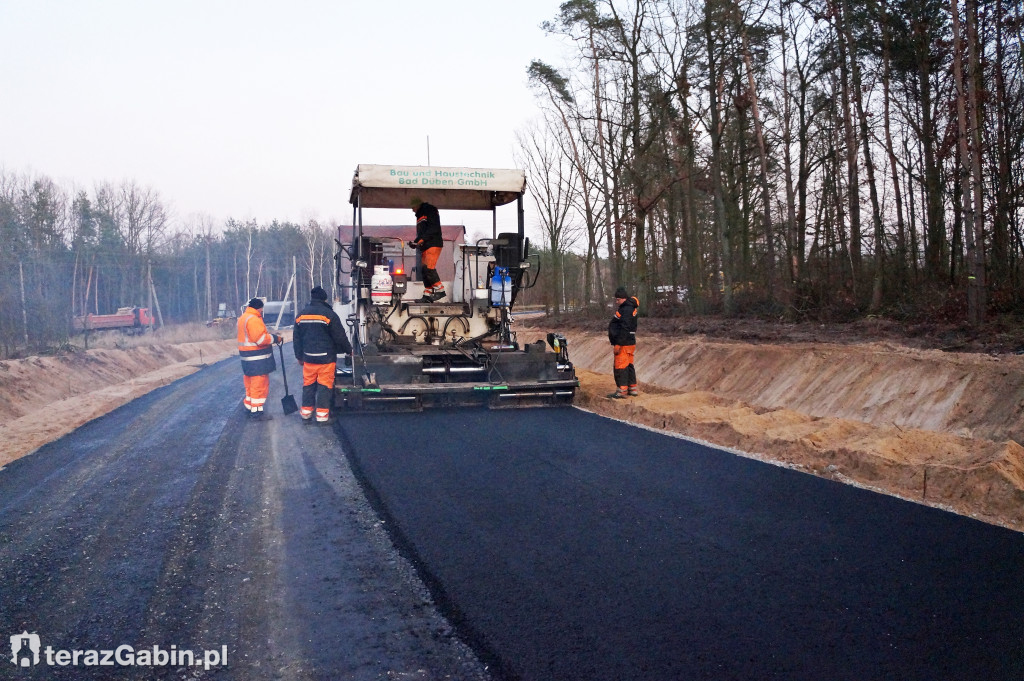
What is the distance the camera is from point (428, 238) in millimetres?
10375

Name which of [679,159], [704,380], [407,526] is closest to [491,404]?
[704,380]

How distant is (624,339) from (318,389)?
14.9 ft

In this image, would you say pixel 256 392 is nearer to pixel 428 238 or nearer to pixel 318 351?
pixel 318 351

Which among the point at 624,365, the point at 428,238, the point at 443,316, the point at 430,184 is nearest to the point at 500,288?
the point at 443,316

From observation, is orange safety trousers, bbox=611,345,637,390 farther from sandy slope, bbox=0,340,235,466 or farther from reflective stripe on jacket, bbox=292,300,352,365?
sandy slope, bbox=0,340,235,466

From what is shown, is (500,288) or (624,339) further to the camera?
(624,339)

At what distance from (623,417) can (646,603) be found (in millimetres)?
6358

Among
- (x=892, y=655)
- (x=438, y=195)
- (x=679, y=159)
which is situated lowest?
(x=892, y=655)

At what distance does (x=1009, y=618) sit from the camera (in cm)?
330

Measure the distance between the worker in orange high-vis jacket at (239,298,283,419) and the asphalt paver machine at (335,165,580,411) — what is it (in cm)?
102

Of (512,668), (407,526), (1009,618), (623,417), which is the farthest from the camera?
(623,417)

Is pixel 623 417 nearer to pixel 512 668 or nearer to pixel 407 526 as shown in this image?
pixel 407 526

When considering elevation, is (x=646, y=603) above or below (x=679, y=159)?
below

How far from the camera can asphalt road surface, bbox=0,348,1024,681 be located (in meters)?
3.07
